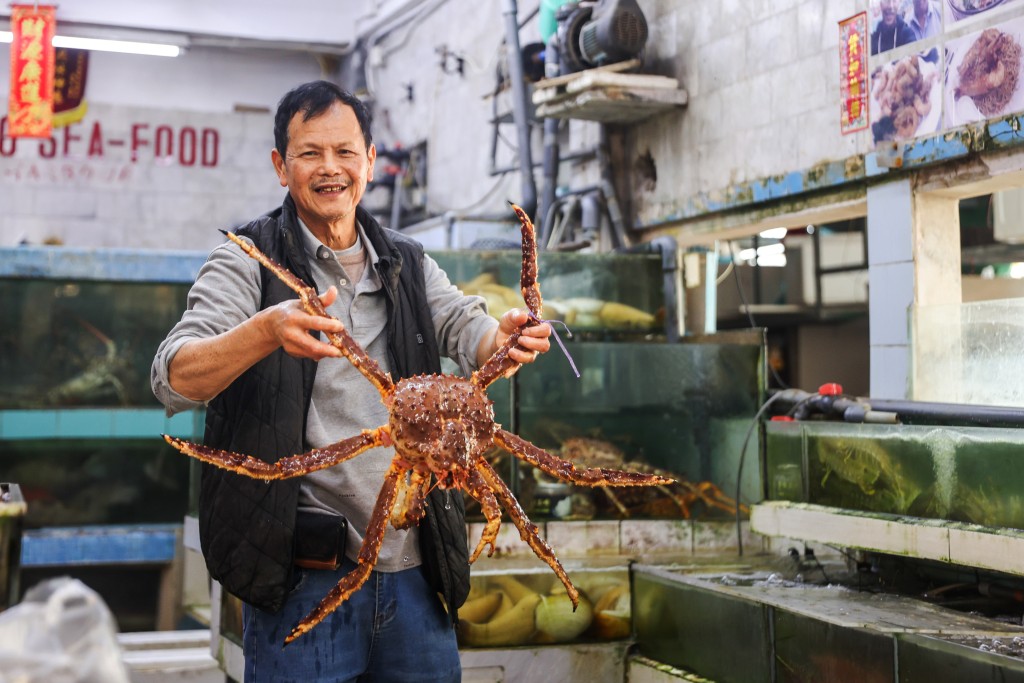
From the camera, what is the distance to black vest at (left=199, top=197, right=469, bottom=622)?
75.4 inches

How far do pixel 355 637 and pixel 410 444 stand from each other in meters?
0.39

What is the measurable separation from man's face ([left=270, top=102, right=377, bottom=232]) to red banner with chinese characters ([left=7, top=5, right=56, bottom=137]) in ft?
26.5

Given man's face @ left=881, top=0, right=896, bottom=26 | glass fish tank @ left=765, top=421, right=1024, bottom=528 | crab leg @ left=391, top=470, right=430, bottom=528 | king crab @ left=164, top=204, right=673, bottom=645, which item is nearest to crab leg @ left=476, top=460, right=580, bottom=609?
king crab @ left=164, top=204, right=673, bottom=645

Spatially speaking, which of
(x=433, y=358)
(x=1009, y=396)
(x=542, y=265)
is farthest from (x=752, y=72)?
(x=433, y=358)

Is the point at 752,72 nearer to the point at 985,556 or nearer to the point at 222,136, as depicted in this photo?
the point at 985,556

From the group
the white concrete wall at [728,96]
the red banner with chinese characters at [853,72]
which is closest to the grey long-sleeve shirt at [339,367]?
the red banner with chinese characters at [853,72]

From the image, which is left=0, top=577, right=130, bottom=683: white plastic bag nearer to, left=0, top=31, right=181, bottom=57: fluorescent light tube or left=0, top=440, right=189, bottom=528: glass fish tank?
left=0, top=440, right=189, bottom=528: glass fish tank

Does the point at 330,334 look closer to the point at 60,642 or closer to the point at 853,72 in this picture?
the point at 60,642

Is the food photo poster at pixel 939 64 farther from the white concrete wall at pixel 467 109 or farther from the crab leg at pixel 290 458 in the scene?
the crab leg at pixel 290 458

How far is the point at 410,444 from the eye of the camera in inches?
72.4

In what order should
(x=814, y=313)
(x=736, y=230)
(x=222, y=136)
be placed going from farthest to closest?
(x=222, y=136) → (x=814, y=313) → (x=736, y=230)

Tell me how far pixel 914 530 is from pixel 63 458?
5.48 metres

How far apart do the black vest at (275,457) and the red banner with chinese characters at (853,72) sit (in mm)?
2941

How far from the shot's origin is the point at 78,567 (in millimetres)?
6965
